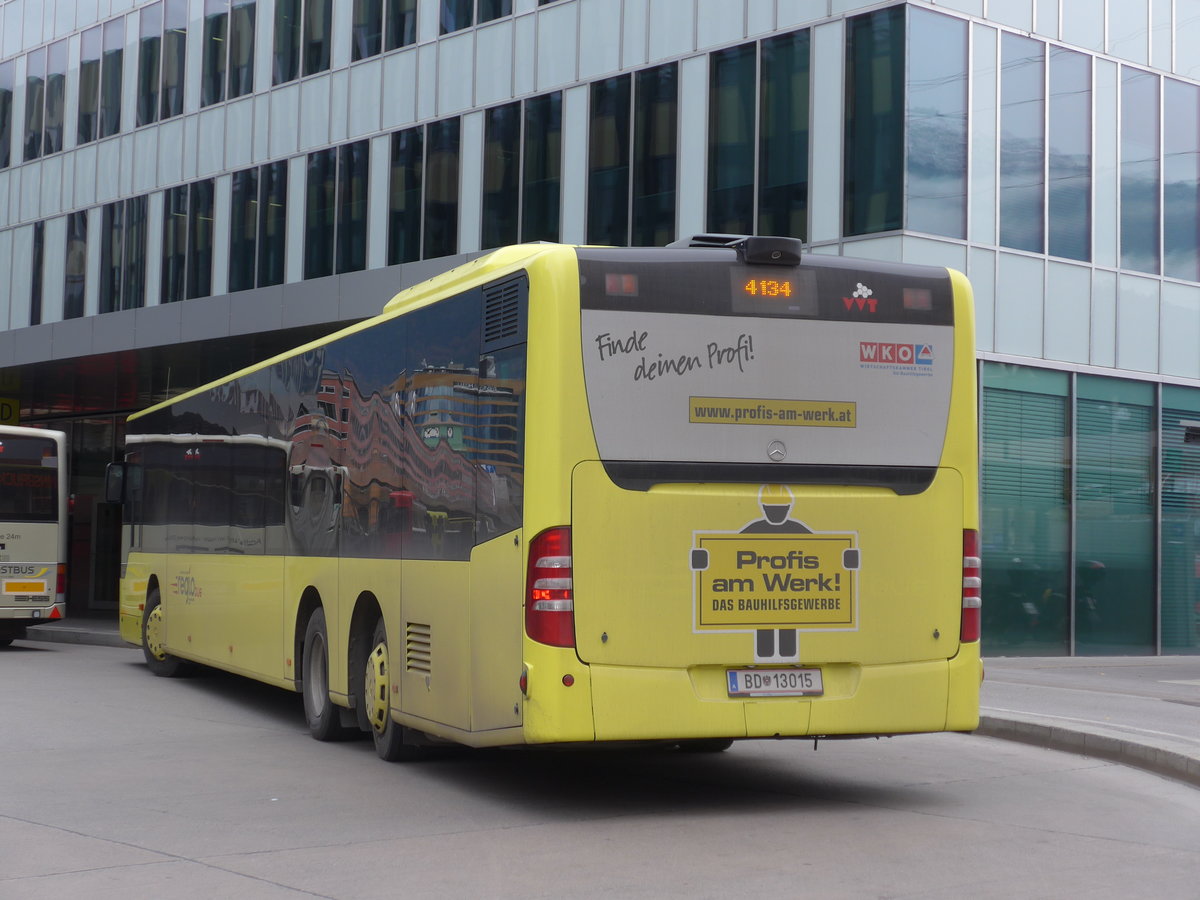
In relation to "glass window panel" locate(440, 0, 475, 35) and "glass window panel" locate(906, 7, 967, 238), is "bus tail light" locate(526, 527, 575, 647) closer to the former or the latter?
"glass window panel" locate(906, 7, 967, 238)

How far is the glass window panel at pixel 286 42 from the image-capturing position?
98.7ft

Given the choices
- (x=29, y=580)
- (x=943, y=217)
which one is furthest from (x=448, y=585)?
(x=29, y=580)

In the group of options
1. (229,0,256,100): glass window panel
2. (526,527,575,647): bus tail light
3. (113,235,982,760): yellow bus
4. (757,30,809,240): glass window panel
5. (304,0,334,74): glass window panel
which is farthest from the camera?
(229,0,256,100): glass window panel

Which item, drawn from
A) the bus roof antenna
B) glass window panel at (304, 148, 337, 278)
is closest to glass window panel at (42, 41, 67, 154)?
glass window panel at (304, 148, 337, 278)

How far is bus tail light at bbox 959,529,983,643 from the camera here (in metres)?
9.41

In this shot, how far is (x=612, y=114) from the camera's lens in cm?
2464

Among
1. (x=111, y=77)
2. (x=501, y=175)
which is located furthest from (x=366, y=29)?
(x=111, y=77)

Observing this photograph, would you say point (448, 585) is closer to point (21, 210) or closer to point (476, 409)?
point (476, 409)

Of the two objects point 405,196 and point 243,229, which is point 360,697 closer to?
point 405,196

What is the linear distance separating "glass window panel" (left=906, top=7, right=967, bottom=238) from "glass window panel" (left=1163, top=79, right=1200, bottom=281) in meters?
5.10

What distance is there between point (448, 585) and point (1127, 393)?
17403 millimetres

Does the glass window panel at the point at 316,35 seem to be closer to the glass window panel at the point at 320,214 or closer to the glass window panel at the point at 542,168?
the glass window panel at the point at 320,214

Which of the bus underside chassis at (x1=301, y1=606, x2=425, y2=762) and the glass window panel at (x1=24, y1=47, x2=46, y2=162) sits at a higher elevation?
the glass window panel at (x1=24, y1=47, x2=46, y2=162)

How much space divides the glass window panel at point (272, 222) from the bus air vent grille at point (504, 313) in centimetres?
2138
